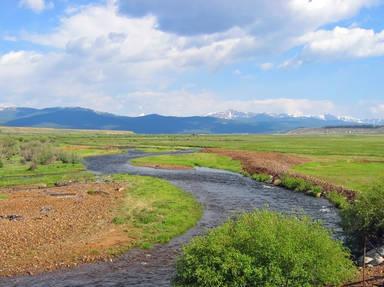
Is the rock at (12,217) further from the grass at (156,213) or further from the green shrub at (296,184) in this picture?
the green shrub at (296,184)

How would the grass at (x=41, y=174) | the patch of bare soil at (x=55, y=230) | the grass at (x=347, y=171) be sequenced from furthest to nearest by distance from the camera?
the grass at (x=41, y=174) < the grass at (x=347, y=171) < the patch of bare soil at (x=55, y=230)

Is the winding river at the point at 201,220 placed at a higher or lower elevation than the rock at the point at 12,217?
lower

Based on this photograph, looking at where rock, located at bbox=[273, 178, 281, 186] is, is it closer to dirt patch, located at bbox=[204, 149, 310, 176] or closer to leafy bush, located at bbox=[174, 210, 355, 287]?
dirt patch, located at bbox=[204, 149, 310, 176]

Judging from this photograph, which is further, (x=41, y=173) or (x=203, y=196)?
(x=41, y=173)

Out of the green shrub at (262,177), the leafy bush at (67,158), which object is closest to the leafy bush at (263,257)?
the green shrub at (262,177)

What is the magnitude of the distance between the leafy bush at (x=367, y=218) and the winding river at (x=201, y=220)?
566 centimetres

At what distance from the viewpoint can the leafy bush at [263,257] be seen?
854 inches

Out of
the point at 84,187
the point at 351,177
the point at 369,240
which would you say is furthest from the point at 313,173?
the point at 369,240

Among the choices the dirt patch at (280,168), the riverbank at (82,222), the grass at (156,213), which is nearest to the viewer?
the riverbank at (82,222)

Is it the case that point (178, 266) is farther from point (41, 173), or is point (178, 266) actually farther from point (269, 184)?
point (41, 173)

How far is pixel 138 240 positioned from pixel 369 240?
18.7 meters

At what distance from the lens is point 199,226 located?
1757 inches

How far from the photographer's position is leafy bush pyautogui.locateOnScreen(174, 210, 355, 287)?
71.2ft

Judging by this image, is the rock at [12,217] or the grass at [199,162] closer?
the rock at [12,217]
